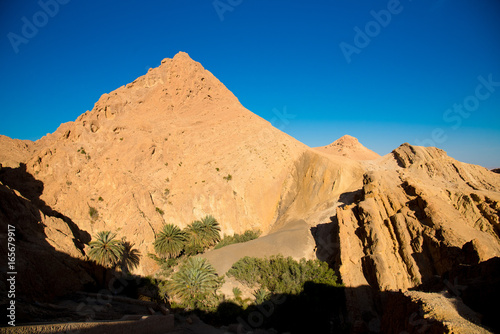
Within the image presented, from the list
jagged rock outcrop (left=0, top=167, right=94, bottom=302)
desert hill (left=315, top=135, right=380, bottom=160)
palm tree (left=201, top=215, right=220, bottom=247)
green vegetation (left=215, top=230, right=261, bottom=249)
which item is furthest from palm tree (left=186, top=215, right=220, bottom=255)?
desert hill (left=315, top=135, right=380, bottom=160)

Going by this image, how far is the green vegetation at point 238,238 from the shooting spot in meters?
35.6

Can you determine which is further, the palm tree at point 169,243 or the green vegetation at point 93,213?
the green vegetation at point 93,213

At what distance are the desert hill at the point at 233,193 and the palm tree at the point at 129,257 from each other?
693mm

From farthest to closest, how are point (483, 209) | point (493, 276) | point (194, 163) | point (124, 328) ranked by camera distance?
1. point (194, 163)
2. point (483, 209)
3. point (124, 328)
4. point (493, 276)

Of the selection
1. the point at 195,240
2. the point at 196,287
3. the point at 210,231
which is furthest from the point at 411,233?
the point at 195,240

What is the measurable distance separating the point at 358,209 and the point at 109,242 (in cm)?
2513

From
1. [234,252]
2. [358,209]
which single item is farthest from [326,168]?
[234,252]

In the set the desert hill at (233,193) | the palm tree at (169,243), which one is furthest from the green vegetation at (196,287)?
the palm tree at (169,243)

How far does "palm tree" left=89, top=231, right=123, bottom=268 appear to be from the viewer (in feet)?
83.4

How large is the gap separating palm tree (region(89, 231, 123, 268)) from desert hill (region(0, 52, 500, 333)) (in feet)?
4.05

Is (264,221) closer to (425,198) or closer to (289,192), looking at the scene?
(289,192)

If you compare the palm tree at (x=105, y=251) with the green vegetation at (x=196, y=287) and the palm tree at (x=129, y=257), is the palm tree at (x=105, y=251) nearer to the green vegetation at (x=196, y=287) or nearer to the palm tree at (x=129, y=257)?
the palm tree at (x=129, y=257)

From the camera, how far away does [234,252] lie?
30516 millimetres

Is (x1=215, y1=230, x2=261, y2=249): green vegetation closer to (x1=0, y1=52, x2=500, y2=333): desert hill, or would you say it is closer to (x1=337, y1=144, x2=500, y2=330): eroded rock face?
(x1=0, y1=52, x2=500, y2=333): desert hill
